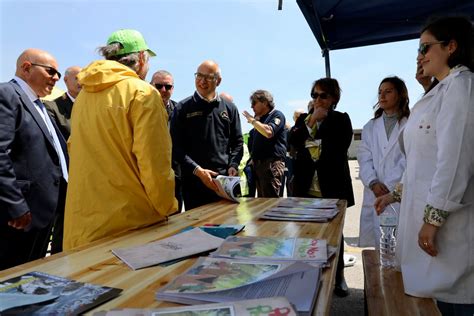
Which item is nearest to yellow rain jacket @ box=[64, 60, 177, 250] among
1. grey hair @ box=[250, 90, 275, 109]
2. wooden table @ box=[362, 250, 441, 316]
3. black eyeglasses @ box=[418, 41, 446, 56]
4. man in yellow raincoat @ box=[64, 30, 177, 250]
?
man in yellow raincoat @ box=[64, 30, 177, 250]

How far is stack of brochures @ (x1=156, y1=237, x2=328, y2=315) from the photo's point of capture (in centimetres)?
83

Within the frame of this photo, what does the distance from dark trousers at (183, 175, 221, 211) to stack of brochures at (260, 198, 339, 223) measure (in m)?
0.85

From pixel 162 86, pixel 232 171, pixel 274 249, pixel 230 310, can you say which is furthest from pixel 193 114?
pixel 230 310

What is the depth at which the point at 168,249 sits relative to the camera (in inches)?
49.9

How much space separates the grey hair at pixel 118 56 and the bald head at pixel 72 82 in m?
1.96

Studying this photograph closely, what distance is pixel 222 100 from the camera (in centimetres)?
325

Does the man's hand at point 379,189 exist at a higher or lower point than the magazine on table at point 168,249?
lower

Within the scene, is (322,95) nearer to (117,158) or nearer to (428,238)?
(428,238)

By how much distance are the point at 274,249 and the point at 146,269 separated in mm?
406

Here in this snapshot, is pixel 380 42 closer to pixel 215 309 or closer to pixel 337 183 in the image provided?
pixel 337 183

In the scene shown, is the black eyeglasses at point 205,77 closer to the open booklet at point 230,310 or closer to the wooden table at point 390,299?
the wooden table at point 390,299

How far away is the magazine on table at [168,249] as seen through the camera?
115 centimetres

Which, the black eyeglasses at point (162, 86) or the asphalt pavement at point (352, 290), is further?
the black eyeglasses at point (162, 86)

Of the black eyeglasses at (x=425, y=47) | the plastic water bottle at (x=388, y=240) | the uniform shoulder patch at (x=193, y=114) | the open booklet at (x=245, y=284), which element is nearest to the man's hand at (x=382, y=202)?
the plastic water bottle at (x=388, y=240)
